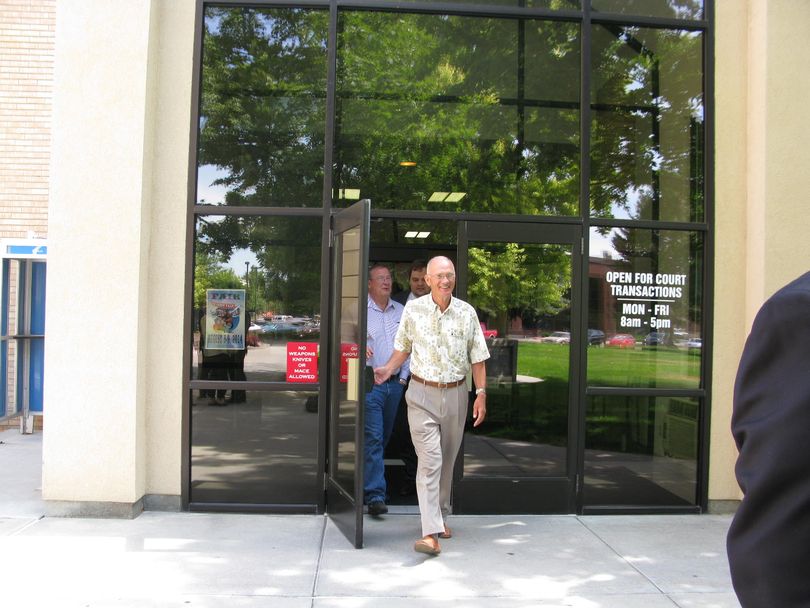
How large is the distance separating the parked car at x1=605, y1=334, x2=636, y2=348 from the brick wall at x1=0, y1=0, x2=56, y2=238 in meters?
7.17

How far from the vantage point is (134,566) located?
468 cm

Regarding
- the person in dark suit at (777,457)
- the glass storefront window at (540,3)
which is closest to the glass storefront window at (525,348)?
the glass storefront window at (540,3)

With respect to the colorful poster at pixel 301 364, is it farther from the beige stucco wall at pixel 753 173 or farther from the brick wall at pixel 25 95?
the brick wall at pixel 25 95

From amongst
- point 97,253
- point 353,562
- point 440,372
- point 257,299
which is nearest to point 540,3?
point 440,372

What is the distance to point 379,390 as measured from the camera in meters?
5.91

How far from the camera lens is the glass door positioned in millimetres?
6137

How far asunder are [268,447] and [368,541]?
1.19 m

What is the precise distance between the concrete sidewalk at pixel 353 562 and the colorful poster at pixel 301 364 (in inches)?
43.8

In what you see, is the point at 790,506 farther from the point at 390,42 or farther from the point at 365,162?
the point at 390,42

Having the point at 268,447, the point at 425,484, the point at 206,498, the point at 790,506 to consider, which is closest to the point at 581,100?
the point at 425,484

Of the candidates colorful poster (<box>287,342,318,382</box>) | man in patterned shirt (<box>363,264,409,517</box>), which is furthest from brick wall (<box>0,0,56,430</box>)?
man in patterned shirt (<box>363,264,409,517</box>)

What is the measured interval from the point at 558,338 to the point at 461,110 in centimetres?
211

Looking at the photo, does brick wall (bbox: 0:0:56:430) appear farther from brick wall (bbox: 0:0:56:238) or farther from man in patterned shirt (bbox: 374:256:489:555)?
man in patterned shirt (bbox: 374:256:489:555)

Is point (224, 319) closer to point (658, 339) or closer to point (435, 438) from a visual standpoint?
point (435, 438)
